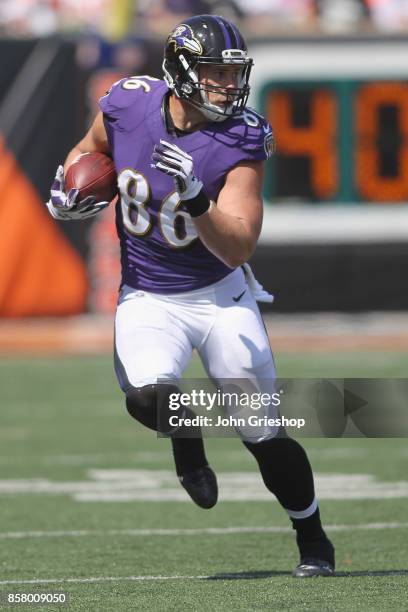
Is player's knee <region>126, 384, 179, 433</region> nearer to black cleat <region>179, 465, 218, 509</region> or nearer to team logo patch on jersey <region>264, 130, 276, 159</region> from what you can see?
black cleat <region>179, 465, 218, 509</region>

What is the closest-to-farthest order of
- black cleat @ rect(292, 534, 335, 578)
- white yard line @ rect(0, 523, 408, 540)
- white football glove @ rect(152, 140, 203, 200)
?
white football glove @ rect(152, 140, 203, 200)
black cleat @ rect(292, 534, 335, 578)
white yard line @ rect(0, 523, 408, 540)

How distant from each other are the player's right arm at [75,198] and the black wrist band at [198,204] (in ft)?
1.78

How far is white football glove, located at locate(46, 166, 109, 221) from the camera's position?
14.9 feet

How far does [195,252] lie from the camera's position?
4.50 m

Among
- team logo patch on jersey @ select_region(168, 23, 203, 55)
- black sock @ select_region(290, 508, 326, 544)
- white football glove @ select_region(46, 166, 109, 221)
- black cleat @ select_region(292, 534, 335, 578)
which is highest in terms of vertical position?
team logo patch on jersey @ select_region(168, 23, 203, 55)

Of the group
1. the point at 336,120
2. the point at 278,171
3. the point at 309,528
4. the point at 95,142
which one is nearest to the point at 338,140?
the point at 336,120

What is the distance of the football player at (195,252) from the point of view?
438cm

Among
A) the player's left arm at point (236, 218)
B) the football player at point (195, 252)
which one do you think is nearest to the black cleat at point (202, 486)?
the football player at point (195, 252)

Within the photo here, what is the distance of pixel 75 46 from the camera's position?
12336mm

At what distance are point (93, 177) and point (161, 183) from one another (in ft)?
0.79

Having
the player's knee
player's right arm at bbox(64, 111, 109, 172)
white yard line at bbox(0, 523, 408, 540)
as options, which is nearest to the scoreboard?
white yard line at bbox(0, 523, 408, 540)

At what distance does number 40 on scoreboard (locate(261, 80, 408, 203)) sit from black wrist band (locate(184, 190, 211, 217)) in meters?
8.46

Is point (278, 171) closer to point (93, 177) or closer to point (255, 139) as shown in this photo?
point (93, 177)

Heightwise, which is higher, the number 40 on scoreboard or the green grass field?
the green grass field
